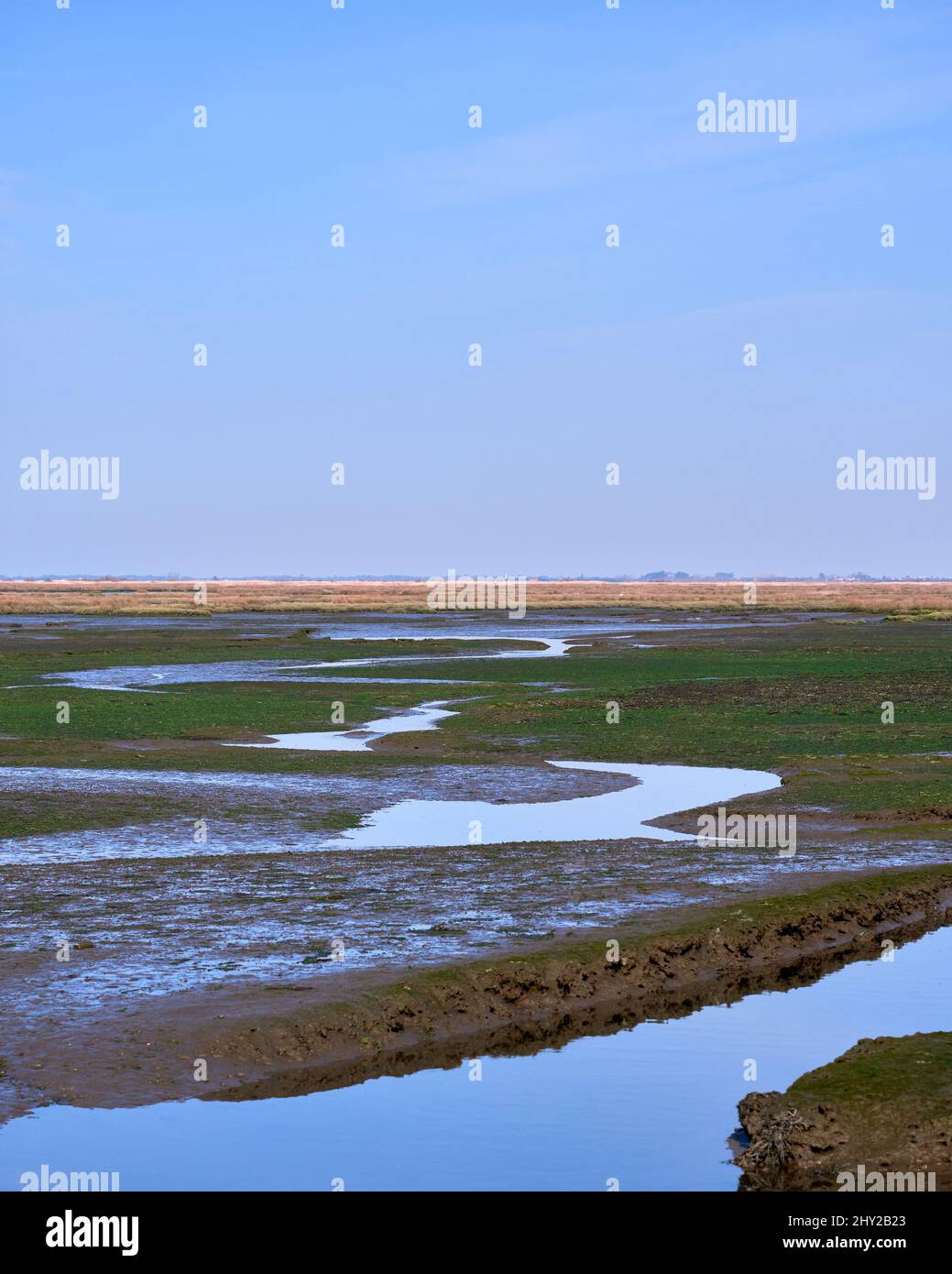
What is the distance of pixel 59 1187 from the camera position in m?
9.39

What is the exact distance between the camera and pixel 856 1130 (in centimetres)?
999

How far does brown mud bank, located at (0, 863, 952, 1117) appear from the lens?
1127 centimetres

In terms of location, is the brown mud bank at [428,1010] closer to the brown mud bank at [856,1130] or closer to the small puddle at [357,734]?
the brown mud bank at [856,1130]

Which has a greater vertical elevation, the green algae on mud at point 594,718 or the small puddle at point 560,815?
the green algae on mud at point 594,718

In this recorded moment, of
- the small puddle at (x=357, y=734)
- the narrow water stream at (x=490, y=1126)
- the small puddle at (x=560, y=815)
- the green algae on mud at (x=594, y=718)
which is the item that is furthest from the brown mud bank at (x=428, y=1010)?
the small puddle at (x=357, y=734)

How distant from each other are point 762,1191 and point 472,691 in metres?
34.4

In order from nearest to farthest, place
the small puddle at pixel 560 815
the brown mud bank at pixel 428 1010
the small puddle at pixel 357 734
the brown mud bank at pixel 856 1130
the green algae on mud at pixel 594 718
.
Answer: the brown mud bank at pixel 856 1130
the brown mud bank at pixel 428 1010
the small puddle at pixel 560 815
the green algae on mud at pixel 594 718
the small puddle at pixel 357 734

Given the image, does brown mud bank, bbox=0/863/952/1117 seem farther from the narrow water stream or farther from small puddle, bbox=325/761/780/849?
small puddle, bbox=325/761/780/849

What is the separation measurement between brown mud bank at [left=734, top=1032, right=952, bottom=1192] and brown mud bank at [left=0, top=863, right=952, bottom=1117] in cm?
270

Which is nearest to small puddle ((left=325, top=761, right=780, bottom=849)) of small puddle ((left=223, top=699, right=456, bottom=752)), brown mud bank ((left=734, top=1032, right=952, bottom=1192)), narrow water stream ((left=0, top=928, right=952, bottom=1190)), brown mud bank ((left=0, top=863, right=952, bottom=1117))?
brown mud bank ((left=0, top=863, right=952, bottom=1117))

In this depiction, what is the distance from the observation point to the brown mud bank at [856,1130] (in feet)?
31.4

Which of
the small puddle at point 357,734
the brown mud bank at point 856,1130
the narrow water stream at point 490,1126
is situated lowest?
the narrow water stream at point 490,1126

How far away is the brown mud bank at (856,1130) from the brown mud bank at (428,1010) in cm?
270
